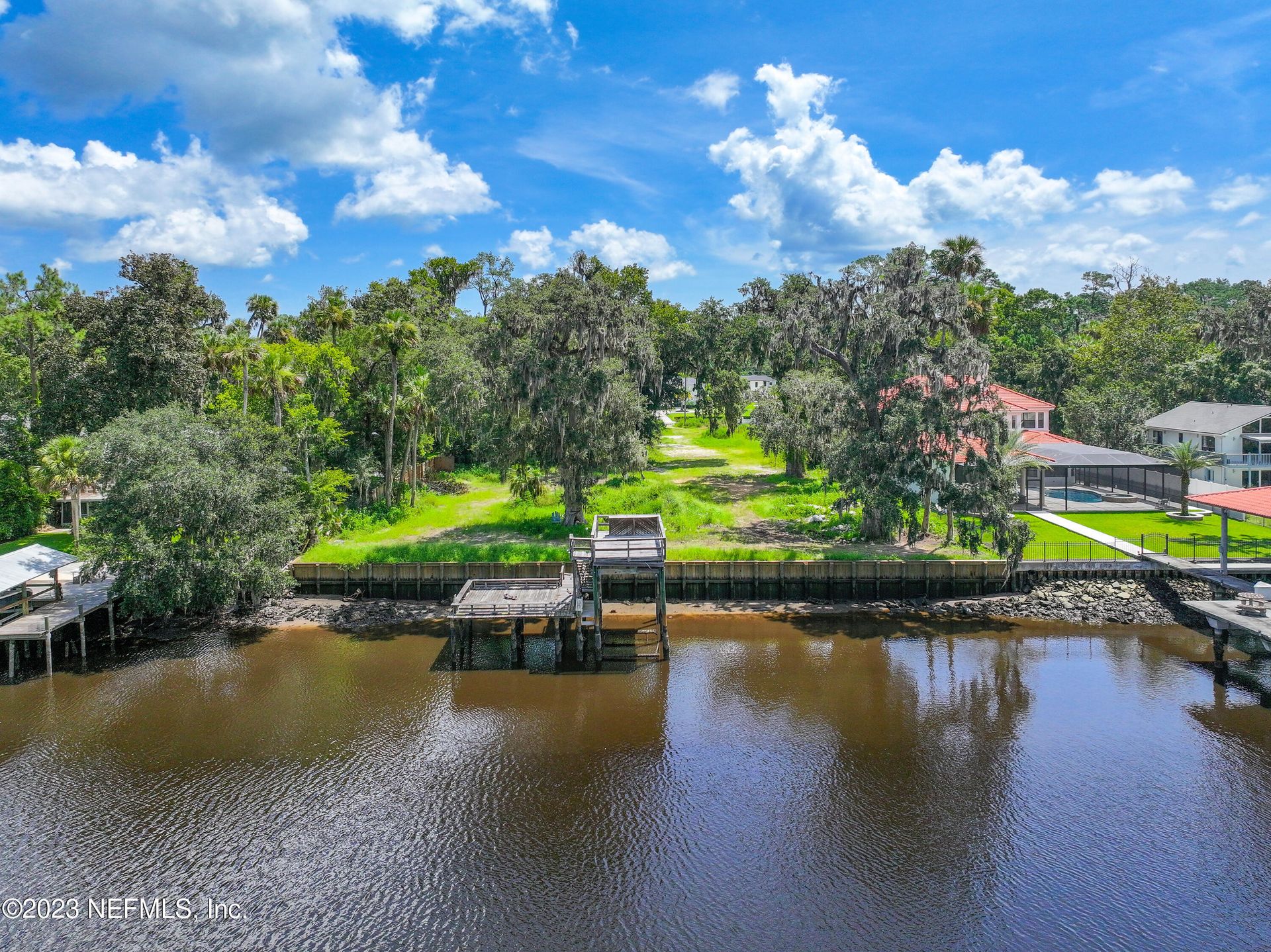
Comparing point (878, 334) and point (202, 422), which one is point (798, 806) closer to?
point (878, 334)

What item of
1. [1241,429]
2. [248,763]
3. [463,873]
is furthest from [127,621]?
[1241,429]

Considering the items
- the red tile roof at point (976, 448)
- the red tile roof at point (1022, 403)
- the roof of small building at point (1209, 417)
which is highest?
the red tile roof at point (1022, 403)

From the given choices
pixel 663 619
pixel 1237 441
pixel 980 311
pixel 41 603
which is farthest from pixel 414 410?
pixel 1237 441

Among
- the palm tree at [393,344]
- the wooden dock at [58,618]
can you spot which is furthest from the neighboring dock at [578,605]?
the palm tree at [393,344]

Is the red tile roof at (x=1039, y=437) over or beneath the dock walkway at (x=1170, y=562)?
over

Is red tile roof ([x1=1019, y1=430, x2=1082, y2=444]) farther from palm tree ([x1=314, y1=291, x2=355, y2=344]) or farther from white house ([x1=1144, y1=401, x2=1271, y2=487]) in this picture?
palm tree ([x1=314, y1=291, x2=355, y2=344])

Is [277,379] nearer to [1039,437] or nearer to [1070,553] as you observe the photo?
[1070,553]

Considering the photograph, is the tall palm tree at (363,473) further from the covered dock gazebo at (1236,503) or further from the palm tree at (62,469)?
the covered dock gazebo at (1236,503)
